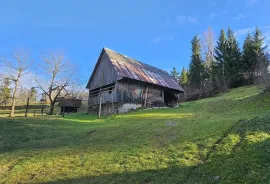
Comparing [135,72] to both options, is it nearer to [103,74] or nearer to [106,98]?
[103,74]

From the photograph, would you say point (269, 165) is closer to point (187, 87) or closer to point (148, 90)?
point (148, 90)

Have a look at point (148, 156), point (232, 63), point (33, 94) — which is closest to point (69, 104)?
point (33, 94)

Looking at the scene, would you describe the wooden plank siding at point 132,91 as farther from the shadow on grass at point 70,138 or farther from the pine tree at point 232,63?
the pine tree at point 232,63

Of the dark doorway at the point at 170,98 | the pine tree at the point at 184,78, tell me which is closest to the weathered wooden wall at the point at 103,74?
the dark doorway at the point at 170,98

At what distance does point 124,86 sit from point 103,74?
14.3 feet

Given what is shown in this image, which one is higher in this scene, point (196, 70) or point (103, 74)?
point (196, 70)

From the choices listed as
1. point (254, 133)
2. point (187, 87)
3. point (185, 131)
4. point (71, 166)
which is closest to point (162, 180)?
point (71, 166)

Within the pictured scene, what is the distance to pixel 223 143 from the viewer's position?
9.84 m

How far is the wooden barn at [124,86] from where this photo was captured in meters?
29.0

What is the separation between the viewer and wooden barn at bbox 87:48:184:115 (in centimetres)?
2897

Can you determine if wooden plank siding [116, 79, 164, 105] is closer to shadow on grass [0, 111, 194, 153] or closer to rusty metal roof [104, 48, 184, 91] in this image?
rusty metal roof [104, 48, 184, 91]

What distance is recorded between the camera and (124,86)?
96.2 feet

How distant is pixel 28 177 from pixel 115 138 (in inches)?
203

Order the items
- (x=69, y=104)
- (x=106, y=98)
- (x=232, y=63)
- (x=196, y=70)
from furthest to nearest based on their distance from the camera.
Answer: (x=196, y=70), (x=232, y=63), (x=69, y=104), (x=106, y=98)
